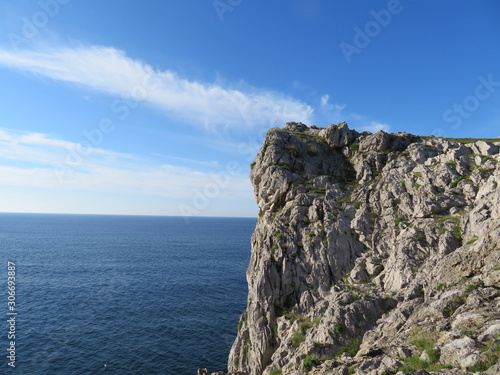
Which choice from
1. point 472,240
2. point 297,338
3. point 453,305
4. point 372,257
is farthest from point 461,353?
point 372,257

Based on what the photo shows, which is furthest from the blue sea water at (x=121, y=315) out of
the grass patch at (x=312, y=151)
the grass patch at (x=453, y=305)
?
the grass patch at (x=453, y=305)

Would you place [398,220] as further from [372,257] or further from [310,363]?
[310,363]

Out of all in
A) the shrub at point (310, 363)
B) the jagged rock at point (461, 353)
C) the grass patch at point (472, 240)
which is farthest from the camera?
the grass patch at point (472, 240)

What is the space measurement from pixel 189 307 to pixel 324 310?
4743 cm

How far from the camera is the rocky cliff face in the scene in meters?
16.9

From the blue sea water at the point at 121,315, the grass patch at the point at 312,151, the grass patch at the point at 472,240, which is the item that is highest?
the grass patch at the point at 312,151

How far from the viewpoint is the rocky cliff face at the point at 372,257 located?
16.9 meters

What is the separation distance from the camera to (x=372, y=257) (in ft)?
104

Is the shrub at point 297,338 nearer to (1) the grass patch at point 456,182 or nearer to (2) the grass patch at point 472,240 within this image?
(2) the grass patch at point 472,240

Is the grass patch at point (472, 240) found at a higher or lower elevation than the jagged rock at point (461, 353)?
higher

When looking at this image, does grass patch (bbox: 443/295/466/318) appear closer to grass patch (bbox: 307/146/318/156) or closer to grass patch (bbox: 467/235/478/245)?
grass patch (bbox: 467/235/478/245)

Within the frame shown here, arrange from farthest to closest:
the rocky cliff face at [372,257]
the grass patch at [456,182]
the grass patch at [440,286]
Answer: the grass patch at [456,182]
the grass patch at [440,286]
the rocky cliff face at [372,257]

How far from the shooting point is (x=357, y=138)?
4559 centimetres

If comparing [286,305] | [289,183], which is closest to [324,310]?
[286,305]
